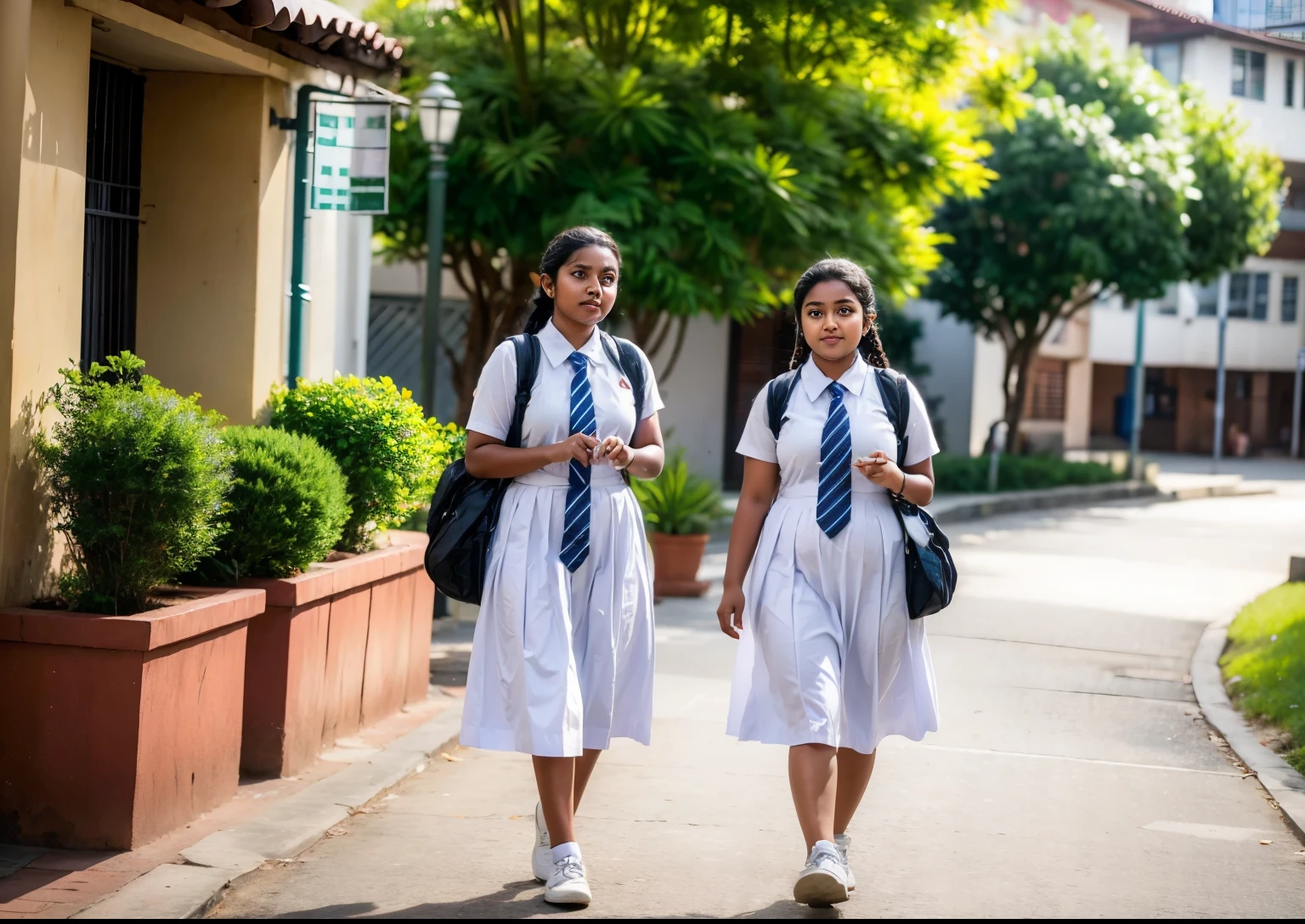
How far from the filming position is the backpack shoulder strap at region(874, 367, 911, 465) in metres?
5.25

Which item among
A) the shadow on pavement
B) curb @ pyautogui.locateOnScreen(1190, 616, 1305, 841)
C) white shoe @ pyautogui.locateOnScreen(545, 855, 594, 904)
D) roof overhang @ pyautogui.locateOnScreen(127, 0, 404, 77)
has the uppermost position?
roof overhang @ pyautogui.locateOnScreen(127, 0, 404, 77)

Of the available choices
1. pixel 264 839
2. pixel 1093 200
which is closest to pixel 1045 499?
pixel 1093 200

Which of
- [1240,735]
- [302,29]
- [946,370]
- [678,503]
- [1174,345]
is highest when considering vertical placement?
[1174,345]

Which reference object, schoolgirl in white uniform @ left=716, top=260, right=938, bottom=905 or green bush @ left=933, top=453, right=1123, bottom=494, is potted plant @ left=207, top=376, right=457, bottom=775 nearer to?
schoolgirl in white uniform @ left=716, top=260, right=938, bottom=905

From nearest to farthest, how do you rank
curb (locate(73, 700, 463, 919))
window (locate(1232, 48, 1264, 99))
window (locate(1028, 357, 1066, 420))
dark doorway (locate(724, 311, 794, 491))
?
curb (locate(73, 700, 463, 919)) < window (locate(1232, 48, 1264, 99)) < dark doorway (locate(724, 311, 794, 491)) < window (locate(1028, 357, 1066, 420))

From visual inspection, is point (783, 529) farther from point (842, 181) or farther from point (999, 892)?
point (842, 181)

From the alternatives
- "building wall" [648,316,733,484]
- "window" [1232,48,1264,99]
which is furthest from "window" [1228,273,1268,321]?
"building wall" [648,316,733,484]

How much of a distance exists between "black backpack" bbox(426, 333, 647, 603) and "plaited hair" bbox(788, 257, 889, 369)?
2.83 ft

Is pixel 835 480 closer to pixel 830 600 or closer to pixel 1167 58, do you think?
pixel 830 600

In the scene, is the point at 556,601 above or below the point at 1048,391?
below

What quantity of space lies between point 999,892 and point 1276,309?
155 feet

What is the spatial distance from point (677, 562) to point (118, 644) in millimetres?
8653

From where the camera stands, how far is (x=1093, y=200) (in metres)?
26.6

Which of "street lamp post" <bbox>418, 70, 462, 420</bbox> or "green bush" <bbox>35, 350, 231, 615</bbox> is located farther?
"street lamp post" <bbox>418, 70, 462, 420</bbox>
